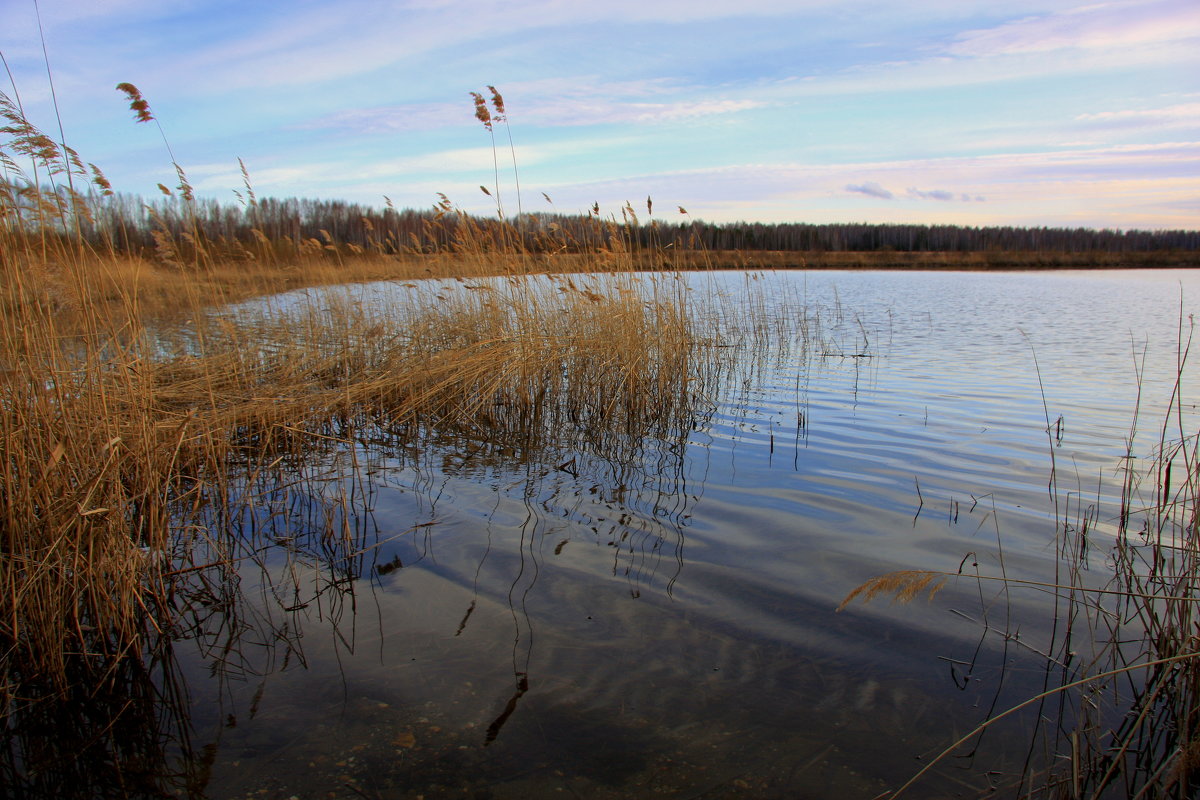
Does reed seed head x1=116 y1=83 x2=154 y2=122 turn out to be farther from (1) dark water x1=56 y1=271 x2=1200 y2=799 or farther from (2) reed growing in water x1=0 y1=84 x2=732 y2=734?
(1) dark water x1=56 y1=271 x2=1200 y2=799

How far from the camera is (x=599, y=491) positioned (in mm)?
4188

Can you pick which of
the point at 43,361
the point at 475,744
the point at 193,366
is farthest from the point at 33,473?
the point at 193,366

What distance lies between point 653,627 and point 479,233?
5131 millimetres

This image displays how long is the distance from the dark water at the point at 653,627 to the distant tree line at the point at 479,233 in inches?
75.8

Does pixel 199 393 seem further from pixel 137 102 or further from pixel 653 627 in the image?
pixel 653 627

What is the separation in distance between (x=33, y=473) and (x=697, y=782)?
245 centimetres

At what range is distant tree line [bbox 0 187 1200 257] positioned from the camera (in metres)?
5.81

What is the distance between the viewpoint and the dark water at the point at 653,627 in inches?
75.4

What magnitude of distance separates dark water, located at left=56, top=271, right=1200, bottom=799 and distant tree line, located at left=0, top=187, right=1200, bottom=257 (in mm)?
1926

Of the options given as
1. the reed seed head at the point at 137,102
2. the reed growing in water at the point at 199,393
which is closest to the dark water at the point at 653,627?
the reed growing in water at the point at 199,393

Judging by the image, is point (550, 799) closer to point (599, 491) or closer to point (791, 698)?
point (791, 698)

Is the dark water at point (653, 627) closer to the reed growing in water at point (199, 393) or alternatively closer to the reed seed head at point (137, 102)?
the reed growing in water at point (199, 393)

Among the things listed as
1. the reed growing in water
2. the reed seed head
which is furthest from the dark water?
the reed seed head

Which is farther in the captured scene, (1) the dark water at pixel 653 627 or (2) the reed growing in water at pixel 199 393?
(2) the reed growing in water at pixel 199 393
